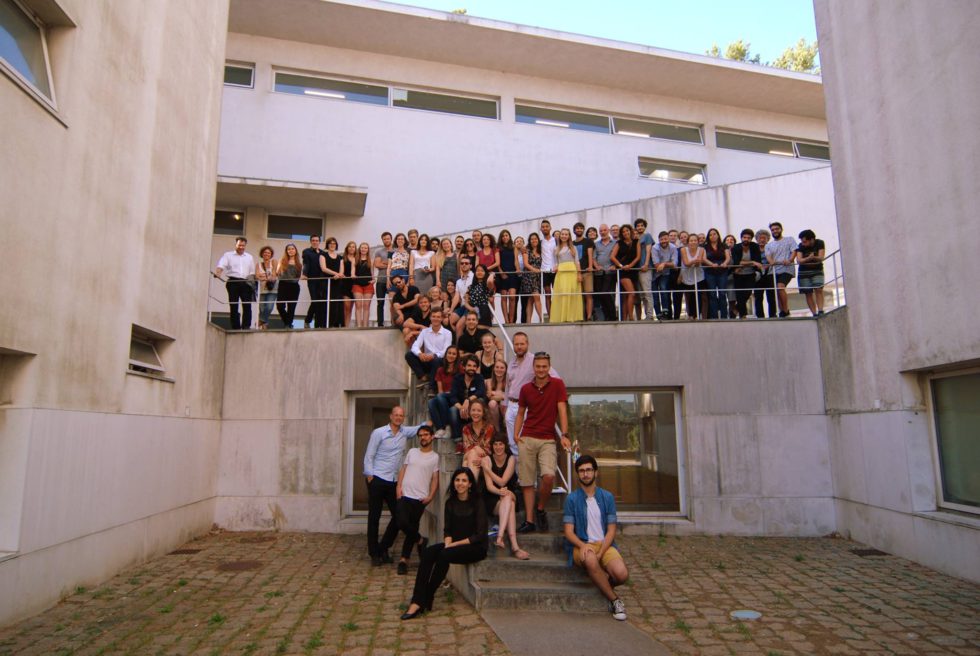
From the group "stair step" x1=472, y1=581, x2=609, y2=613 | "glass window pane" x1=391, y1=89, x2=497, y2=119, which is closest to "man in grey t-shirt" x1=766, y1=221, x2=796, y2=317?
"stair step" x1=472, y1=581, x2=609, y2=613

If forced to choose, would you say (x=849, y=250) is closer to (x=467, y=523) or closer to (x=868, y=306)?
(x=868, y=306)

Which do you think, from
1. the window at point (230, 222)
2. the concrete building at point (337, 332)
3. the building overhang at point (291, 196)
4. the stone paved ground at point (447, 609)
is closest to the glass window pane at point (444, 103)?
the concrete building at point (337, 332)

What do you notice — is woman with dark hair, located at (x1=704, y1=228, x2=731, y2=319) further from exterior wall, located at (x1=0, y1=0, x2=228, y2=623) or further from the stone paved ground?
exterior wall, located at (x1=0, y1=0, x2=228, y2=623)

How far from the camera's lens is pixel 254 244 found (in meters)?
14.3

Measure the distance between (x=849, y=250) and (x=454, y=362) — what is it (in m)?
5.71

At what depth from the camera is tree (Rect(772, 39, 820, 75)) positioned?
36.8m

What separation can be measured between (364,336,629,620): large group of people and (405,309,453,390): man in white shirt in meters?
0.02

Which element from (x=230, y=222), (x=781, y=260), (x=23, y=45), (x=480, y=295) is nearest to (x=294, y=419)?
(x=480, y=295)

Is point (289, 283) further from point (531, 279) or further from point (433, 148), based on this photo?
point (433, 148)

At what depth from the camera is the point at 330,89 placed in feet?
50.4

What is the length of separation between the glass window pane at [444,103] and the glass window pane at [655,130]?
3527mm

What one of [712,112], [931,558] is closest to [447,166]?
[712,112]

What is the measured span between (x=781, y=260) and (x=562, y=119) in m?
8.43

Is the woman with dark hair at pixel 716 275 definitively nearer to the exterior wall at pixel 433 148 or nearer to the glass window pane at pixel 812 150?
the exterior wall at pixel 433 148
